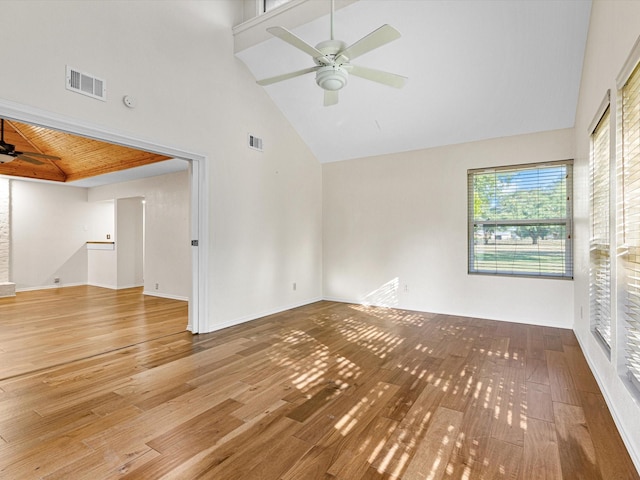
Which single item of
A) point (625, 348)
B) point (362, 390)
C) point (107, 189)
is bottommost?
point (362, 390)

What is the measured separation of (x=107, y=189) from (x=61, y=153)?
136 cm

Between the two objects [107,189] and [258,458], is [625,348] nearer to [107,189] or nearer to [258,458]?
[258,458]

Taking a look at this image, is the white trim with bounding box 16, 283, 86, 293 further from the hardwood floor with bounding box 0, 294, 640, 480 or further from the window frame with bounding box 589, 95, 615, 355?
the window frame with bounding box 589, 95, 615, 355

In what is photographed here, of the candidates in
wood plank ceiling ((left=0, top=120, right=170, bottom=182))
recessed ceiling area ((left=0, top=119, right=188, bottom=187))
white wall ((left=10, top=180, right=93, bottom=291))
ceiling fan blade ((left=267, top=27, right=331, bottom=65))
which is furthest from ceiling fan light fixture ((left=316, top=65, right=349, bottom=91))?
white wall ((left=10, top=180, right=93, bottom=291))

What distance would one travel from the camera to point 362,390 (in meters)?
2.43

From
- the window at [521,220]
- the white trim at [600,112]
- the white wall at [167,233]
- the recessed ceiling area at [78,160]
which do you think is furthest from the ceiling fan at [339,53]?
the white wall at [167,233]

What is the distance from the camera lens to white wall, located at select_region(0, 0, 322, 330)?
2602 mm

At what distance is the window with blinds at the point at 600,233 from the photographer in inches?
98.4

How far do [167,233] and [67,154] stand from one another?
2542mm

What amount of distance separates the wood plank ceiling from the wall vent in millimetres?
1684

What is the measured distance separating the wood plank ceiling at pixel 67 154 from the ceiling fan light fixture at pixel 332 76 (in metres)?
3.51

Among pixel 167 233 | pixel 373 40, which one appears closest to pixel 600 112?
pixel 373 40

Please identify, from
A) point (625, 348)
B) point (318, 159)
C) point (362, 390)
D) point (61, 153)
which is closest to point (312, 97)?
point (318, 159)

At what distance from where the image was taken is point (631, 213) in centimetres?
187
